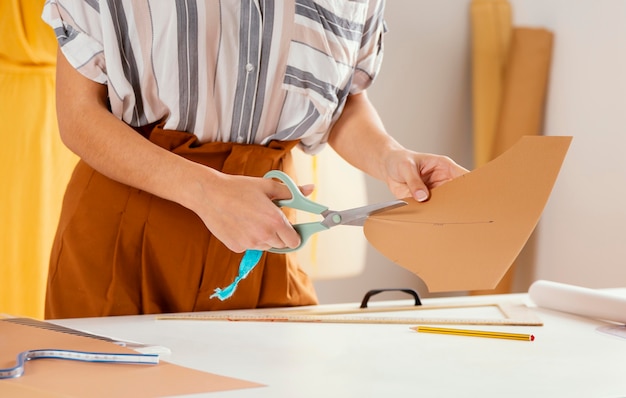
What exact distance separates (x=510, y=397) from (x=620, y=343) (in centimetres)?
42

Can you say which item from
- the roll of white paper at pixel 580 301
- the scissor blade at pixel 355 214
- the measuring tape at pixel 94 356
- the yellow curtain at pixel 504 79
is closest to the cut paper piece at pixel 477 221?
the scissor blade at pixel 355 214

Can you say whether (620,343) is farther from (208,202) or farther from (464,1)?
(464,1)

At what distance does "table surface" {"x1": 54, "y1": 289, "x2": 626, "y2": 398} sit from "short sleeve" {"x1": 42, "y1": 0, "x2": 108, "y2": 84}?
0.41 meters

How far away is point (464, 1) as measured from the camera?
3141 mm

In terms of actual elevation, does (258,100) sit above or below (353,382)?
above

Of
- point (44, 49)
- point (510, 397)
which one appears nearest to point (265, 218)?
point (510, 397)

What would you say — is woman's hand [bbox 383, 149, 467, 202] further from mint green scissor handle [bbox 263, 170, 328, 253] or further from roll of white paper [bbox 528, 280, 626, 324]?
roll of white paper [bbox 528, 280, 626, 324]

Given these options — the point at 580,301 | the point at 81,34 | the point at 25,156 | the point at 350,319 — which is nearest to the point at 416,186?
the point at 350,319

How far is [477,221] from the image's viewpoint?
1.16 m

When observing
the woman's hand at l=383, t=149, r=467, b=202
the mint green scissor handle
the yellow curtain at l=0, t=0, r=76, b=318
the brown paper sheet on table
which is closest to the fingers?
the woman's hand at l=383, t=149, r=467, b=202

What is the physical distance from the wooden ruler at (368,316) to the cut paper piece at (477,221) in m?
0.13

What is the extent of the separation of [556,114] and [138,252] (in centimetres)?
196

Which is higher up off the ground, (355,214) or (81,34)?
(81,34)

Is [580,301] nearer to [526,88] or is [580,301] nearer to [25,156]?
[25,156]
